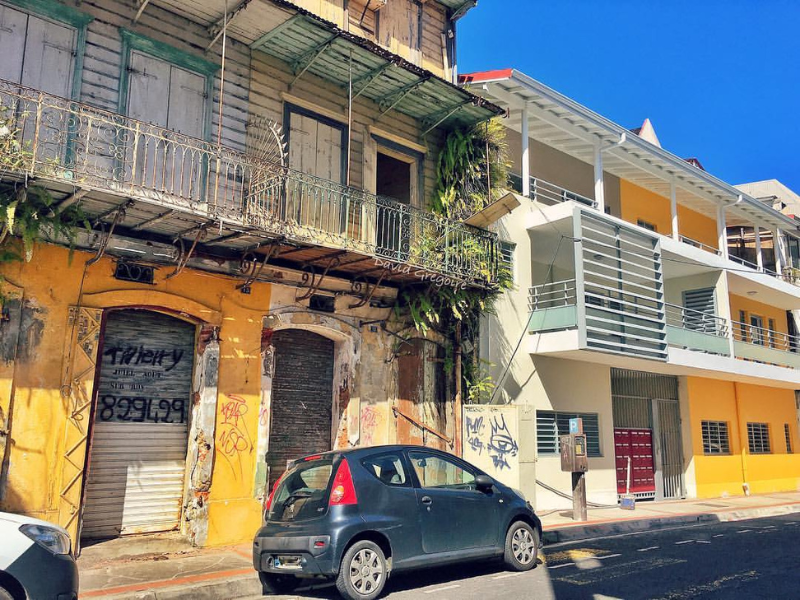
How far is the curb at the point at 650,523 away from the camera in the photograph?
12.0 meters

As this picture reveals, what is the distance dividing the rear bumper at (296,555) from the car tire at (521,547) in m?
2.61

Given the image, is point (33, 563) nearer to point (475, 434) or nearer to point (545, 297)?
point (475, 434)

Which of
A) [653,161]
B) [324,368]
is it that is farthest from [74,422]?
[653,161]

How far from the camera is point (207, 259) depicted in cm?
1050

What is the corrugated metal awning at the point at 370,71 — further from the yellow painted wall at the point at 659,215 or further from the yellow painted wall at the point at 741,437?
the yellow painted wall at the point at 741,437

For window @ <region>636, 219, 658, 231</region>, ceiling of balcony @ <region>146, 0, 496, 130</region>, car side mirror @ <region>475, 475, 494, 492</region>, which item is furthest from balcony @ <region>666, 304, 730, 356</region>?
car side mirror @ <region>475, 475, 494, 492</region>

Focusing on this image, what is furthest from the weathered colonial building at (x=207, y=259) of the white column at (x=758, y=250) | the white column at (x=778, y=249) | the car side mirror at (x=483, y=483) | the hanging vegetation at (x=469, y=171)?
the white column at (x=778, y=249)

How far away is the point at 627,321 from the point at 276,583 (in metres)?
11.5

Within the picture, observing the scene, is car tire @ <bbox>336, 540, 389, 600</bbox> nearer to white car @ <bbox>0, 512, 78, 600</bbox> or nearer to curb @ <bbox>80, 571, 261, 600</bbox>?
curb @ <bbox>80, 571, 261, 600</bbox>

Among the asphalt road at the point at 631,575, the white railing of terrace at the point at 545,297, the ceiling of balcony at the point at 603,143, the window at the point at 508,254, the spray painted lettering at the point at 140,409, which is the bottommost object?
the asphalt road at the point at 631,575

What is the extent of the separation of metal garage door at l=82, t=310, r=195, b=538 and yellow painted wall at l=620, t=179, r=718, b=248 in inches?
603

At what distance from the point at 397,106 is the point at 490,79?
3055 millimetres

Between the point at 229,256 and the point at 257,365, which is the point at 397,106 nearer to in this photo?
the point at 229,256

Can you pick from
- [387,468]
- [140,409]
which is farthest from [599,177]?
[140,409]
